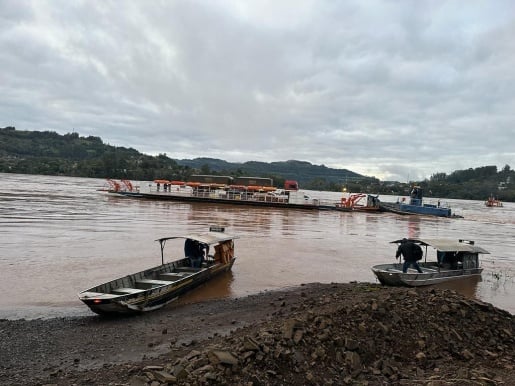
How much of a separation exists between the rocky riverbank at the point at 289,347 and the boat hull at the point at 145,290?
0.47 m

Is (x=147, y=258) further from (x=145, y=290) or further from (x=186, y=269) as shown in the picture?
A: (x=145, y=290)

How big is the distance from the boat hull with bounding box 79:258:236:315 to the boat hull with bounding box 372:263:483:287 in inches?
266

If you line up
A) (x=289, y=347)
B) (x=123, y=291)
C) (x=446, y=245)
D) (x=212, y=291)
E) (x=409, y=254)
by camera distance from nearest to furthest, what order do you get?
(x=289, y=347) < (x=123, y=291) < (x=212, y=291) < (x=409, y=254) < (x=446, y=245)

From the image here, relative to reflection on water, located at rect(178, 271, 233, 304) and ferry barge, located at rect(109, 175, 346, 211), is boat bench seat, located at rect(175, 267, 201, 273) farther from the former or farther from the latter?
ferry barge, located at rect(109, 175, 346, 211)

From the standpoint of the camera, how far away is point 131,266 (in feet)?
65.5

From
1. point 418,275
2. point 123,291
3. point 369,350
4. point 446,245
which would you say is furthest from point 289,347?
point 446,245

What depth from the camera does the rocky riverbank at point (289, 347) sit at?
6.96m

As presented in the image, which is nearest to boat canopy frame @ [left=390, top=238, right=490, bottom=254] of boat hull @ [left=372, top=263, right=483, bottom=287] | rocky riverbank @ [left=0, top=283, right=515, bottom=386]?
boat hull @ [left=372, top=263, right=483, bottom=287]

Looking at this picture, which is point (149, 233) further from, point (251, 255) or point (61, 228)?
point (251, 255)

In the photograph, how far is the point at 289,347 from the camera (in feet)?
24.7

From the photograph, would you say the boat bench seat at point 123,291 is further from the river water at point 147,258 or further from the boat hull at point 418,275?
→ the boat hull at point 418,275

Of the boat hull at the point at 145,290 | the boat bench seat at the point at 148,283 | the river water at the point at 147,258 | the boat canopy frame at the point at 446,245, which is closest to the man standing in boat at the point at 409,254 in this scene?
the boat canopy frame at the point at 446,245

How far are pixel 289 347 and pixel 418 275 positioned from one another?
35.2 ft

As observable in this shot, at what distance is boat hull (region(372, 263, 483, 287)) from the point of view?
1602 cm
